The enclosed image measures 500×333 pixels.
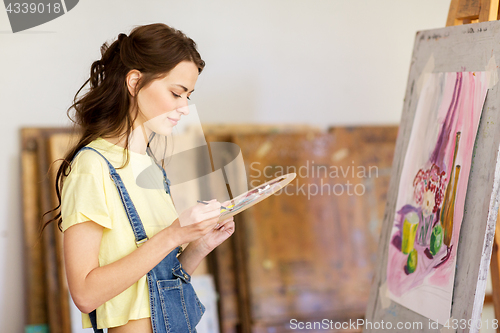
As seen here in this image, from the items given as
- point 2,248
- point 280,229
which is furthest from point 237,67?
point 2,248

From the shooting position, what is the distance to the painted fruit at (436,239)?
150 centimetres

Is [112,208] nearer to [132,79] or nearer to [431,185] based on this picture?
[132,79]

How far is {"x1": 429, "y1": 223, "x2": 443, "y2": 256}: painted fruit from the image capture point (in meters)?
1.50

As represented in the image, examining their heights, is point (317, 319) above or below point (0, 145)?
below

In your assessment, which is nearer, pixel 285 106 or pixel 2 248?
pixel 2 248

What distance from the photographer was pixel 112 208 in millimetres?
1062

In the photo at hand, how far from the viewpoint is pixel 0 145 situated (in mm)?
2289

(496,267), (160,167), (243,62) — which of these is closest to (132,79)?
(160,167)

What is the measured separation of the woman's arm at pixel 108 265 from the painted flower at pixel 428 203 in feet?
2.87

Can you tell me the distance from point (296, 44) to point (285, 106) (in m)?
0.38

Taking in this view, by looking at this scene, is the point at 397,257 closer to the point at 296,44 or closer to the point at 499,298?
the point at 499,298

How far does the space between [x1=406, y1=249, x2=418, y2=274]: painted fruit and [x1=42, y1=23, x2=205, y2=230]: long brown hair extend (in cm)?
103

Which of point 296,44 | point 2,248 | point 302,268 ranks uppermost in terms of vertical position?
point 296,44

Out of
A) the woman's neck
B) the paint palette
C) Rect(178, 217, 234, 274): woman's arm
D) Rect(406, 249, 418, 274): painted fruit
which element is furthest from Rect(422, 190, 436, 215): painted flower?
the woman's neck
